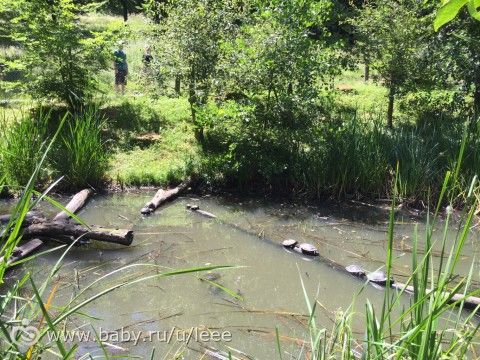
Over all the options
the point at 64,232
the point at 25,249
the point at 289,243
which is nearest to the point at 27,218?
the point at 64,232

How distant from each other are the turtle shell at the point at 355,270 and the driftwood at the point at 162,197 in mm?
2947

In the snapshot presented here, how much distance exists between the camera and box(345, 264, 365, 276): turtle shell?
5.43 metres

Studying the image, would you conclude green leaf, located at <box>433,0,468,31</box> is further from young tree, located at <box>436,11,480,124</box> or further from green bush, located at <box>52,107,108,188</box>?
young tree, located at <box>436,11,480,124</box>

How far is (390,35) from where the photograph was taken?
9469mm

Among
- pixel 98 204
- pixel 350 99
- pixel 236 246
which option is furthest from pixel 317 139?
pixel 350 99

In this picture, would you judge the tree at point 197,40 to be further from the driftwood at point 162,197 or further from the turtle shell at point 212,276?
the turtle shell at point 212,276

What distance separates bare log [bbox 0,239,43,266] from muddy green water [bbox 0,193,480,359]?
17 centimetres

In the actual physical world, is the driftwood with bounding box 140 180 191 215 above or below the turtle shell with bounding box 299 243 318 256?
above

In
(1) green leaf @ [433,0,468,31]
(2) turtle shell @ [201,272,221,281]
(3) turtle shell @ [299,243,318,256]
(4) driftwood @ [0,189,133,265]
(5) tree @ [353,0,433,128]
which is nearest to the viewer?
(1) green leaf @ [433,0,468,31]

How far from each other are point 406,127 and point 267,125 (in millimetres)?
3075

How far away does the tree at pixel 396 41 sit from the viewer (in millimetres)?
9344

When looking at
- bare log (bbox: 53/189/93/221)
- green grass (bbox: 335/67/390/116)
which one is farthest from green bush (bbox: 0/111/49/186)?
green grass (bbox: 335/67/390/116)

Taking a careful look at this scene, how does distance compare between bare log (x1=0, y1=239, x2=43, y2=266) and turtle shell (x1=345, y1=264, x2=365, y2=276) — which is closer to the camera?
bare log (x1=0, y1=239, x2=43, y2=266)

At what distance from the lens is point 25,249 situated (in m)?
5.41
